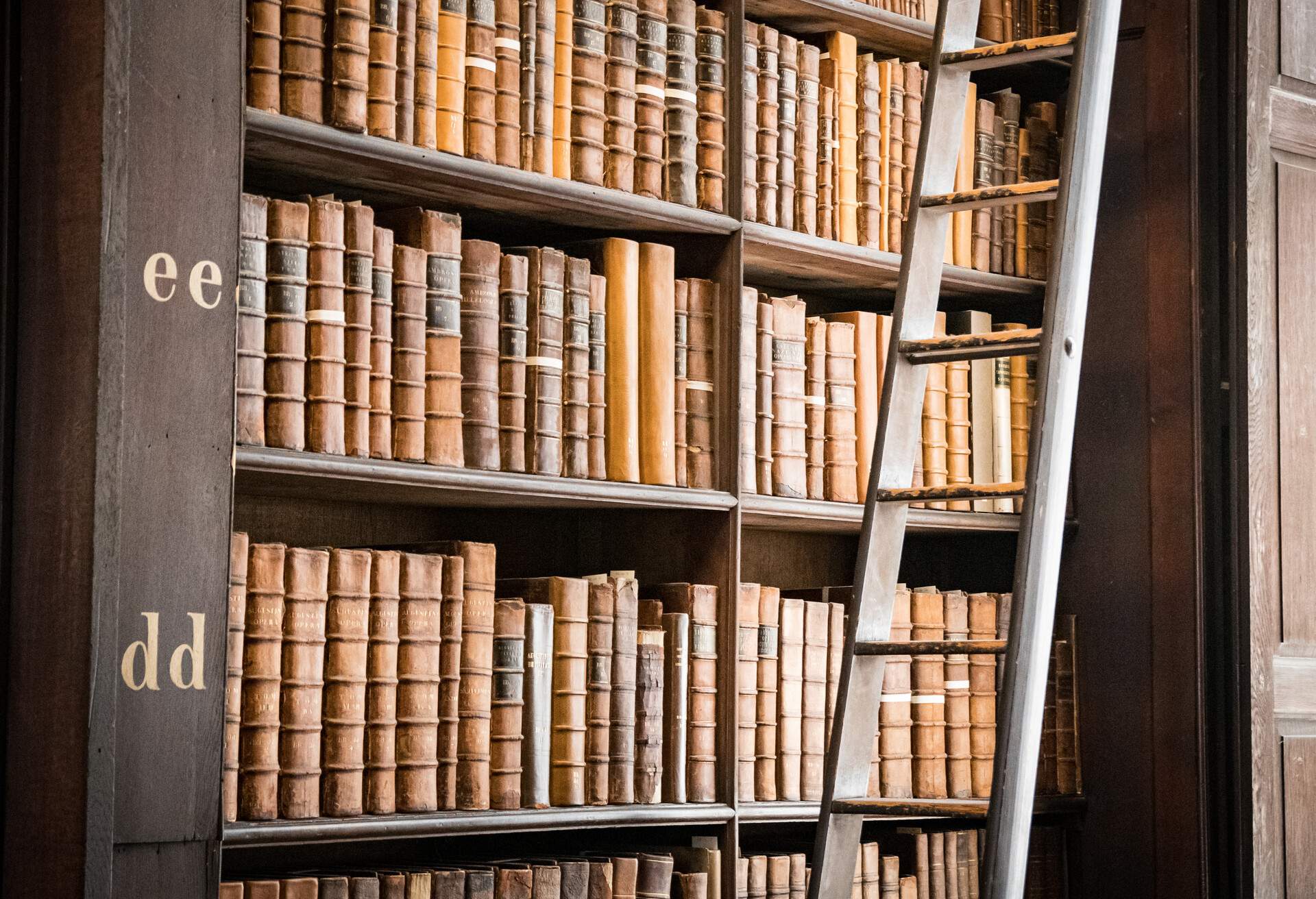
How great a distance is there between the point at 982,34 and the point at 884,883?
154cm

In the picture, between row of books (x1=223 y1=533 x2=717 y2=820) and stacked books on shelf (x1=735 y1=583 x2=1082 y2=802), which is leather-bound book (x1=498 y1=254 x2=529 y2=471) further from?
stacked books on shelf (x1=735 y1=583 x2=1082 y2=802)

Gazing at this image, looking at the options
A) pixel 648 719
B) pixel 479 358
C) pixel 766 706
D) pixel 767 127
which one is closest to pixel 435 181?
pixel 479 358

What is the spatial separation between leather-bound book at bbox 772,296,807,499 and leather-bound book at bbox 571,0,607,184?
1.40 feet

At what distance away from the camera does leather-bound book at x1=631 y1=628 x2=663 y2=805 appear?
249 centimetres

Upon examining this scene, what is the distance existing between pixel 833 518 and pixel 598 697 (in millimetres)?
558

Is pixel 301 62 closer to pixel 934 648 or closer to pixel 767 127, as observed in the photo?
pixel 767 127

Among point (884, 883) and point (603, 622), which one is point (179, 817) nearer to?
point (603, 622)

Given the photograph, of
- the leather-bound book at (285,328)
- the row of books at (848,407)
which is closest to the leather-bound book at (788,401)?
the row of books at (848,407)

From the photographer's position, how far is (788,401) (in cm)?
274

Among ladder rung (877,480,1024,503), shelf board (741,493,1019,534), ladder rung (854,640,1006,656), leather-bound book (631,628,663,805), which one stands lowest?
leather-bound book (631,628,663,805)

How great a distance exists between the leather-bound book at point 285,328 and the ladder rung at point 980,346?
813mm

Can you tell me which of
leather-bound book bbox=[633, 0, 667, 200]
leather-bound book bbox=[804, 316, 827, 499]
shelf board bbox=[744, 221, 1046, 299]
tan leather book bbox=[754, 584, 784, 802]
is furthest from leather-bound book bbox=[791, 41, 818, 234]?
tan leather book bbox=[754, 584, 784, 802]

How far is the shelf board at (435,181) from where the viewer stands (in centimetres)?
219

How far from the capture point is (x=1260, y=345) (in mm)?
2889
